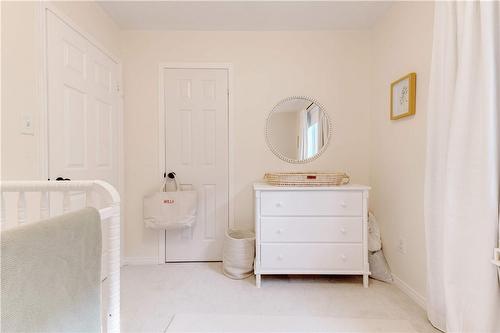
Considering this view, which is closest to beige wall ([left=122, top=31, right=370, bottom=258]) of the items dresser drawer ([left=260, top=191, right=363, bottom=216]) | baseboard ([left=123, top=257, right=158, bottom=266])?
baseboard ([left=123, top=257, right=158, bottom=266])

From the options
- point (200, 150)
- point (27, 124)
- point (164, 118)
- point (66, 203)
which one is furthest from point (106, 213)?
point (164, 118)

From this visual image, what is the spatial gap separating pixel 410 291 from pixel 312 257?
0.75 metres

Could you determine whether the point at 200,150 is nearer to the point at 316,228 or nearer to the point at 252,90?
the point at 252,90

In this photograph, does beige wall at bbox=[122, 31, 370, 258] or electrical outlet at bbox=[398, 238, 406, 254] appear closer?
electrical outlet at bbox=[398, 238, 406, 254]

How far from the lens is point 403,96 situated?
1906 mm

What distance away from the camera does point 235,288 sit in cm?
196

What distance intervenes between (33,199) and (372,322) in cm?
221

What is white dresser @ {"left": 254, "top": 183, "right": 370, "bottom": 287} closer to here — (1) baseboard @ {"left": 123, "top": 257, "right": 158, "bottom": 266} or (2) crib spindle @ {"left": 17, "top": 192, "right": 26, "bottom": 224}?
(1) baseboard @ {"left": 123, "top": 257, "right": 158, "bottom": 266}

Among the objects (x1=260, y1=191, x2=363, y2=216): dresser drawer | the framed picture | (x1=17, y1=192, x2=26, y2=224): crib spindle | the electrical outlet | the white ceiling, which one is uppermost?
the white ceiling

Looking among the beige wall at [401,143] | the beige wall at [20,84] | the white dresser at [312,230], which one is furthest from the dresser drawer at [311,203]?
the beige wall at [20,84]

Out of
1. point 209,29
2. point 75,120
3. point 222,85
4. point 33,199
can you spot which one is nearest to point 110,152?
point 75,120

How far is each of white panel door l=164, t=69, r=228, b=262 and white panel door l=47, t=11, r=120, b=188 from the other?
507 mm

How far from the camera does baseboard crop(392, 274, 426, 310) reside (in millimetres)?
1704

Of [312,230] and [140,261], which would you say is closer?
[312,230]
